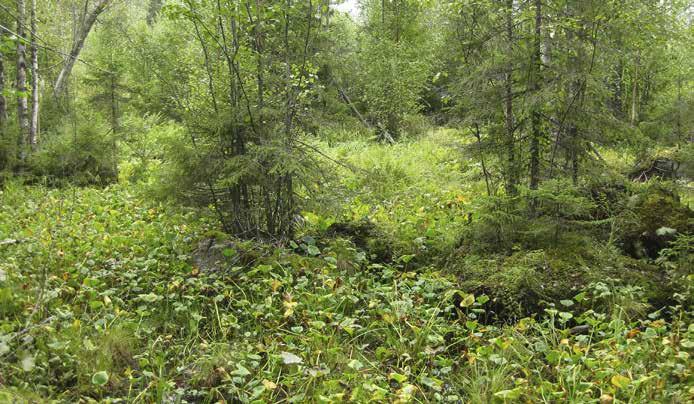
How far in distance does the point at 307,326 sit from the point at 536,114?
10.6 feet

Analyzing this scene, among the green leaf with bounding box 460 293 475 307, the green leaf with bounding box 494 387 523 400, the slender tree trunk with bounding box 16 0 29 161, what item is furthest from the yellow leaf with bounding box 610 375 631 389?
the slender tree trunk with bounding box 16 0 29 161

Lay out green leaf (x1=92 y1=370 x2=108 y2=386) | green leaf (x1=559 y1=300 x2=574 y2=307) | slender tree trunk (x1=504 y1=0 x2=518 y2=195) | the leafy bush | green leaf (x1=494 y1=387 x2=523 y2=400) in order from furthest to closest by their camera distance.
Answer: the leafy bush, slender tree trunk (x1=504 y1=0 x2=518 y2=195), green leaf (x1=559 y1=300 x2=574 y2=307), green leaf (x1=92 y1=370 x2=108 y2=386), green leaf (x1=494 y1=387 x2=523 y2=400)

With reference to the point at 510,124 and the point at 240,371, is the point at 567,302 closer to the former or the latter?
the point at 510,124

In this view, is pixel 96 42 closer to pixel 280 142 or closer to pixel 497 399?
pixel 280 142

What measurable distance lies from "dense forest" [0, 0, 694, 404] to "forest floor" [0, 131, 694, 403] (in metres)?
0.02

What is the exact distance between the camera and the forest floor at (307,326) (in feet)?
10.6

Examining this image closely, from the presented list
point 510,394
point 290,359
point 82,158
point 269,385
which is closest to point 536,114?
point 510,394

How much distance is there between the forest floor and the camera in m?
3.23

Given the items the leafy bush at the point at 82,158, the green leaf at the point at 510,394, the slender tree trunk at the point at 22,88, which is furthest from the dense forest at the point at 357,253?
the slender tree trunk at the point at 22,88

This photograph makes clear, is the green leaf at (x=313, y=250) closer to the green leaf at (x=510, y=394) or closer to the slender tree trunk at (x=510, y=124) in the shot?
the slender tree trunk at (x=510, y=124)

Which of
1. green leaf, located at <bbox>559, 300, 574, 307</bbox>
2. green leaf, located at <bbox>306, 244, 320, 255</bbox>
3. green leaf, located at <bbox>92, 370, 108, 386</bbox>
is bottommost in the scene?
green leaf, located at <bbox>92, 370, 108, 386</bbox>

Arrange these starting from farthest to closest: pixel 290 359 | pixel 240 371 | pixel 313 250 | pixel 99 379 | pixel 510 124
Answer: pixel 510 124 → pixel 313 250 → pixel 290 359 → pixel 240 371 → pixel 99 379

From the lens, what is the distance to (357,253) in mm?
5406

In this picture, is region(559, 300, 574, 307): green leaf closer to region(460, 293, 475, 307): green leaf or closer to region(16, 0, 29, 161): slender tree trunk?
region(460, 293, 475, 307): green leaf
